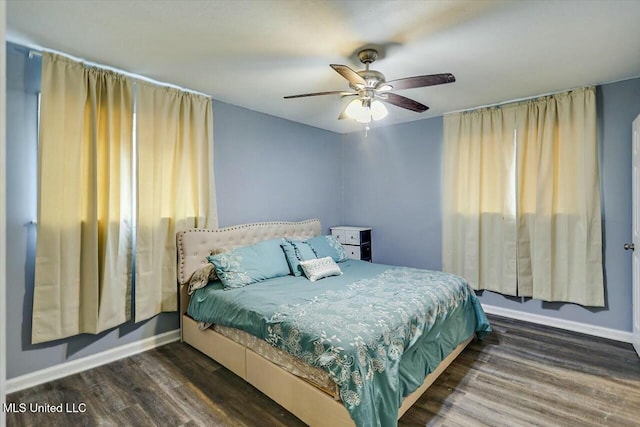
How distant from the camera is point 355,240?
4566 millimetres

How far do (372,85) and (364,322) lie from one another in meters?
1.72

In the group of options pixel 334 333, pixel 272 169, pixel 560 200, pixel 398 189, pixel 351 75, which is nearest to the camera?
pixel 334 333

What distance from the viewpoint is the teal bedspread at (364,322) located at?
165cm

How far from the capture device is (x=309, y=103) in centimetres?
351

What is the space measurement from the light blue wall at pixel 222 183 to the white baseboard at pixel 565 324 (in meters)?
2.60

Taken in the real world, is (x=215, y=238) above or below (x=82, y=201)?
below

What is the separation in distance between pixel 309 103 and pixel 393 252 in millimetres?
2483

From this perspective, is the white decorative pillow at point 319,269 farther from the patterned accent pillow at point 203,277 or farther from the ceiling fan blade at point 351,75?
the ceiling fan blade at point 351,75

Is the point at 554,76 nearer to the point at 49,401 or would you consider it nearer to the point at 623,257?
the point at 623,257

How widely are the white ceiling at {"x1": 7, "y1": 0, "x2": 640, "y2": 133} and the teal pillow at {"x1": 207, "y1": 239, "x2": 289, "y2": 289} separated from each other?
165 centimetres

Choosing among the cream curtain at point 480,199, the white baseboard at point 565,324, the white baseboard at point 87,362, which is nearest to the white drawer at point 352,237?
the cream curtain at point 480,199

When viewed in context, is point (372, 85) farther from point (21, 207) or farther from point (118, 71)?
point (21, 207)

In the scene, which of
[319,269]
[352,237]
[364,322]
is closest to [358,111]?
[319,269]

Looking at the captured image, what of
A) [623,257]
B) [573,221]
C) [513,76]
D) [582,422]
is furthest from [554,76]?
[582,422]
